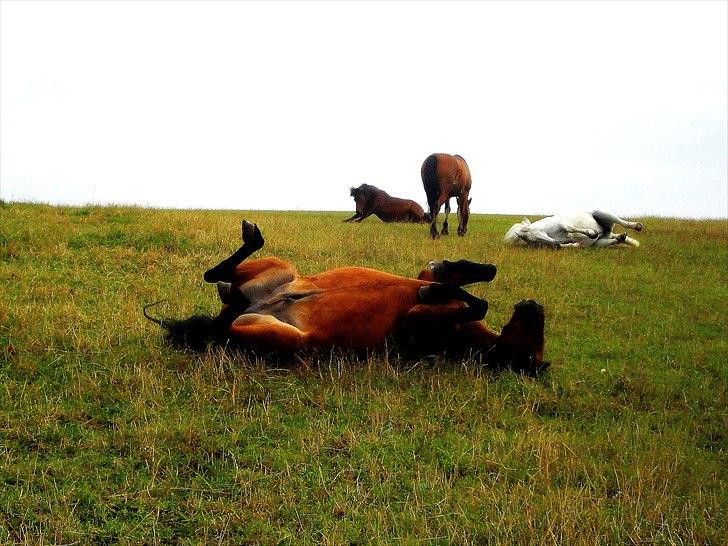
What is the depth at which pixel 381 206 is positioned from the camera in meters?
22.7

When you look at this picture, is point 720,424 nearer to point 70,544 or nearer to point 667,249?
point 70,544

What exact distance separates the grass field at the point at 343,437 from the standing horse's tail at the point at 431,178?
8.72 m

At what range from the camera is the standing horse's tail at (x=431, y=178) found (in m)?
16.7

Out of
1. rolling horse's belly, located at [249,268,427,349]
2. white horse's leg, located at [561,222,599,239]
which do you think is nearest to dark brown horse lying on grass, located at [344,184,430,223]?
white horse's leg, located at [561,222,599,239]

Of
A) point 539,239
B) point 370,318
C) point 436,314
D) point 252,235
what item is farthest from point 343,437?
point 539,239

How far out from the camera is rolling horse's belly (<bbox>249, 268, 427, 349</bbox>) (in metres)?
5.48

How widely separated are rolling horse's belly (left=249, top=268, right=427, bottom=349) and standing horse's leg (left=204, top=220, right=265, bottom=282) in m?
0.56

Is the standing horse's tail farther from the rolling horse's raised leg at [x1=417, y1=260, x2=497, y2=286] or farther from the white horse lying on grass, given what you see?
the rolling horse's raised leg at [x1=417, y1=260, x2=497, y2=286]

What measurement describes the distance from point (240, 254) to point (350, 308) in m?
1.15

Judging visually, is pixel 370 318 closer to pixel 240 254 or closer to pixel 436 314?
pixel 436 314

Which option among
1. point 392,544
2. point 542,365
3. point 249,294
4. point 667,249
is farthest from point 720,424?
point 667,249

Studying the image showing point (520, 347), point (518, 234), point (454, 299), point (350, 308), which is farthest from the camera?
point (518, 234)

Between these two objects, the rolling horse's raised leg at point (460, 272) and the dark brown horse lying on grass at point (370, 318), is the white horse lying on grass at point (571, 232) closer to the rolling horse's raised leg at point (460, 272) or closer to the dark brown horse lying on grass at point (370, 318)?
the dark brown horse lying on grass at point (370, 318)

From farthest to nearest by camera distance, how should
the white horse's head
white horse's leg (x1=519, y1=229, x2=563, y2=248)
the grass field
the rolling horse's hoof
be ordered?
the white horse's head < white horse's leg (x1=519, y1=229, x2=563, y2=248) < the rolling horse's hoof < the grass field
